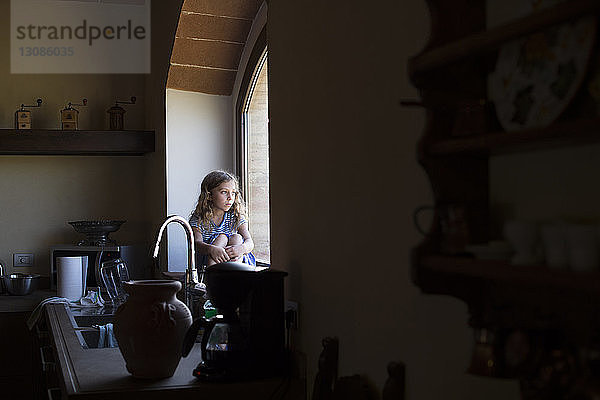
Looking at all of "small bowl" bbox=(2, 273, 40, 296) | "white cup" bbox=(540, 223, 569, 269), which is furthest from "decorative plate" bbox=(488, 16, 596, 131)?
"small bowl" bbox=(2, 273, 40, 296)

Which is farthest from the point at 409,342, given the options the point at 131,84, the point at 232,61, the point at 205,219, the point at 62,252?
the point at 131,84

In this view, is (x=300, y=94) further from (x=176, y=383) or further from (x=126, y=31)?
(x=126, y=31)

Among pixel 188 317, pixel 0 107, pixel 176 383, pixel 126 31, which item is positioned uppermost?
pixel 126 31

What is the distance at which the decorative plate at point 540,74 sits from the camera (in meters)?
0.82

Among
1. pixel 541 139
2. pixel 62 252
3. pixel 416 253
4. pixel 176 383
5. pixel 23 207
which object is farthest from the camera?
pixel 23 207

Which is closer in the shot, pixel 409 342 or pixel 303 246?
pixel 409 342

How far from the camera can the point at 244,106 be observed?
3.72m

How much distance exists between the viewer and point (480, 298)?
105 centimetres

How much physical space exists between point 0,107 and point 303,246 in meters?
3.36

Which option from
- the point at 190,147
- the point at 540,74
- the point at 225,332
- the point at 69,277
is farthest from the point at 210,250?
the point at 540,74

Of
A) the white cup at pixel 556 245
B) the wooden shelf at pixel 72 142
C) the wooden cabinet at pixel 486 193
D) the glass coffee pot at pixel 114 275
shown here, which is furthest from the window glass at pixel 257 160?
the white cup at pixel 556 245

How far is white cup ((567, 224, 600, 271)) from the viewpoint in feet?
2.53

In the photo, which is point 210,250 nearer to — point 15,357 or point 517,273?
point 15,357

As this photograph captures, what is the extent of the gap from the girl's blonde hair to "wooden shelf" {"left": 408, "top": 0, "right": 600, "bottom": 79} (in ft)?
8.25
